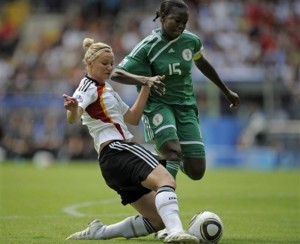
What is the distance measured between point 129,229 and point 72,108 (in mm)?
1544

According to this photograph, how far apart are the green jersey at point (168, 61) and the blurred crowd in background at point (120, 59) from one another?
15470mm

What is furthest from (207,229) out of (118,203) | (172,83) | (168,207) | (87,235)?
(118,203)

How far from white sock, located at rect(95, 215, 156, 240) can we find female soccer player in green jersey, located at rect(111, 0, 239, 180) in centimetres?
102

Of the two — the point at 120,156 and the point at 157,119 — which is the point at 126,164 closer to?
the point at 120,156

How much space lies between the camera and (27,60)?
2966 cm

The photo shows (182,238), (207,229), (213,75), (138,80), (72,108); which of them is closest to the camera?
(182,238)

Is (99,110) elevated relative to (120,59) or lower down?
elevated

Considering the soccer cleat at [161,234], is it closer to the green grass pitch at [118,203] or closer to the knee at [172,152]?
the green grass pitch at [118,203]

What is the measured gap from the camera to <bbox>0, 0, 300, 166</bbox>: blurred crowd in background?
2553 centimetres

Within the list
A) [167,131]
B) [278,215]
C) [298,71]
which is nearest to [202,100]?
[298,71]

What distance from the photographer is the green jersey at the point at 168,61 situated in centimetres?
957

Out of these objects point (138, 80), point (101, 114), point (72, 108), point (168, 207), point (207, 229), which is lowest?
point (207, 229)

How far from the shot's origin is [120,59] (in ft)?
Result: 92.1

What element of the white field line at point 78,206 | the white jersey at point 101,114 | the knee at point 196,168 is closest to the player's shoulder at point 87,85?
the white jersey at point 101,114
